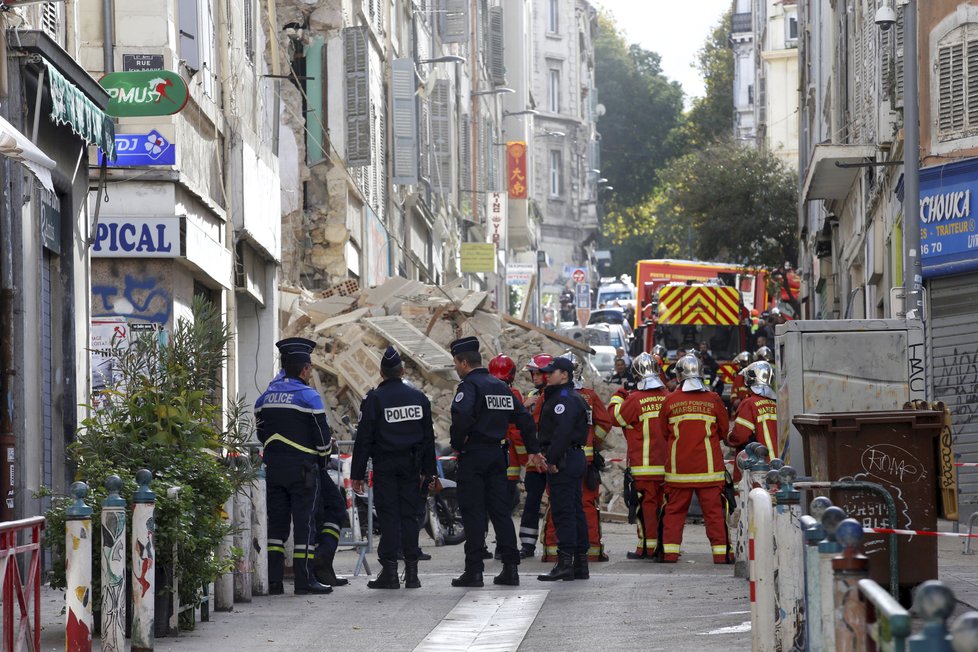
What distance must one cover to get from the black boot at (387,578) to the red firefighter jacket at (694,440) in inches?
115

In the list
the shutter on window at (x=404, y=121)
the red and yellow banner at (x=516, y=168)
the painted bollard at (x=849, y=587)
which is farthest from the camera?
the red and yellow banner at (x=516, y=168)

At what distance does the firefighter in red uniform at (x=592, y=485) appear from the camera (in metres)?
14.7

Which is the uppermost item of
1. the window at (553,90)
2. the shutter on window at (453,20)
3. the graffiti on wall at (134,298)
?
the window at (553,90)

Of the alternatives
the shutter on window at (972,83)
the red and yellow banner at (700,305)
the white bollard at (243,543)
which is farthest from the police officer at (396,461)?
the red and yellow banner at (700,305)

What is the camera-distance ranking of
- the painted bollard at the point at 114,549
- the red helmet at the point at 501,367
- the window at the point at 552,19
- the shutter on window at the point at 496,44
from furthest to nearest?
the window at the point at 552,19 < the shutter on window at the point at 496,44 < the red helmet at the point at 501,367 < the painted bollard at the point at 114,549

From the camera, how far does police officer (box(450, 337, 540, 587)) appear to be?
1265cm

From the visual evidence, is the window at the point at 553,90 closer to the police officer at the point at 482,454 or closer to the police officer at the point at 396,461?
the police officer at the point at 482,454

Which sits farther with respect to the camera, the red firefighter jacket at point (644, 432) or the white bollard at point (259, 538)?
the red firefighter jacket at point (644, 432)

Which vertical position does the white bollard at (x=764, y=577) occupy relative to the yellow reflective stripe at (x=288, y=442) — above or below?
below

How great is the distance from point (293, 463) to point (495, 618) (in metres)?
2.22

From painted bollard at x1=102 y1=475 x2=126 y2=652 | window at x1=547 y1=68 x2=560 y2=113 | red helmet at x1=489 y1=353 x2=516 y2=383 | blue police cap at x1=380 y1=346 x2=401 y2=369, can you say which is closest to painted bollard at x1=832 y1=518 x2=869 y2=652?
painted bollard at x1=102 y1=475 x2=126 y2=652

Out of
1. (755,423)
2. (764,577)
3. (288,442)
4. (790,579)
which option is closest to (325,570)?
(288,442)

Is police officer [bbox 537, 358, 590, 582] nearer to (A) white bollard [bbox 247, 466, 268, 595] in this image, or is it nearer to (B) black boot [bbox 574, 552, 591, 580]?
(B) black boot [bbox 574, 552, 591, 580]

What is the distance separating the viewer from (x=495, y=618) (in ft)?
35.0
